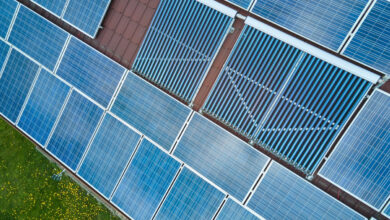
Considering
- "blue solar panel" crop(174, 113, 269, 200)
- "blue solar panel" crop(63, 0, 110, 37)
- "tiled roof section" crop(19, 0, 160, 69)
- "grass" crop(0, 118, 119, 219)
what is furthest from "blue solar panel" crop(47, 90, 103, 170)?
"grass" crop(0, 118, 119, 219)

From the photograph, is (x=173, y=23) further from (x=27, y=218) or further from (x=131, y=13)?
(x=27, y=218)

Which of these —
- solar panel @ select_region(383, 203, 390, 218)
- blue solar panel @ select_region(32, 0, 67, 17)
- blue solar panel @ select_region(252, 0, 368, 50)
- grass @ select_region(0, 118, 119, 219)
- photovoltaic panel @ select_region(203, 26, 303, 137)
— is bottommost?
grass @ select_region(0, 118, 119, 219)

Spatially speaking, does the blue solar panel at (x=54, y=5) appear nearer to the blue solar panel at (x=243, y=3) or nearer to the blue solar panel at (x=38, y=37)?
the blue solar panel at (x=38, y=37)

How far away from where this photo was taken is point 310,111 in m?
10.2

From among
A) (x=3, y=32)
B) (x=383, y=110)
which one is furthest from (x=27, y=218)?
(x=383, y=110)

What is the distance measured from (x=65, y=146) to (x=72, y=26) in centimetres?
662

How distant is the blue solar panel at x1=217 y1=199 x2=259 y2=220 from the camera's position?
1145cm

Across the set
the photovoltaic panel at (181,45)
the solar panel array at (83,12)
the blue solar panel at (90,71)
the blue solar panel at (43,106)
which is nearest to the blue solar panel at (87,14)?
the solar panel array at (83,12)

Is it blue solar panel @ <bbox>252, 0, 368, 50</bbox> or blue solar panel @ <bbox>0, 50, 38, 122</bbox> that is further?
blue solar panel @ <bbox>0, 50, 38, 122</bbox>

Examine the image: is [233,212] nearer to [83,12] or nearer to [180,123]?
[180,123]

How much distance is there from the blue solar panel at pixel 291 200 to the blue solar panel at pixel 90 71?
8769 millimetres

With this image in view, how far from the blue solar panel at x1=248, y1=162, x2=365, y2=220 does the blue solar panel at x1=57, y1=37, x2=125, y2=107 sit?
8.77 meters

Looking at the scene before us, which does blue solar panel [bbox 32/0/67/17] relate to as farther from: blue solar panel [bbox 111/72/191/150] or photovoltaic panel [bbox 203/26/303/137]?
photovoltaic panel [bbox 203/26/303/137]

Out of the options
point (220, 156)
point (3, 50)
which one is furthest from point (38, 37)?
point (220, 156)
